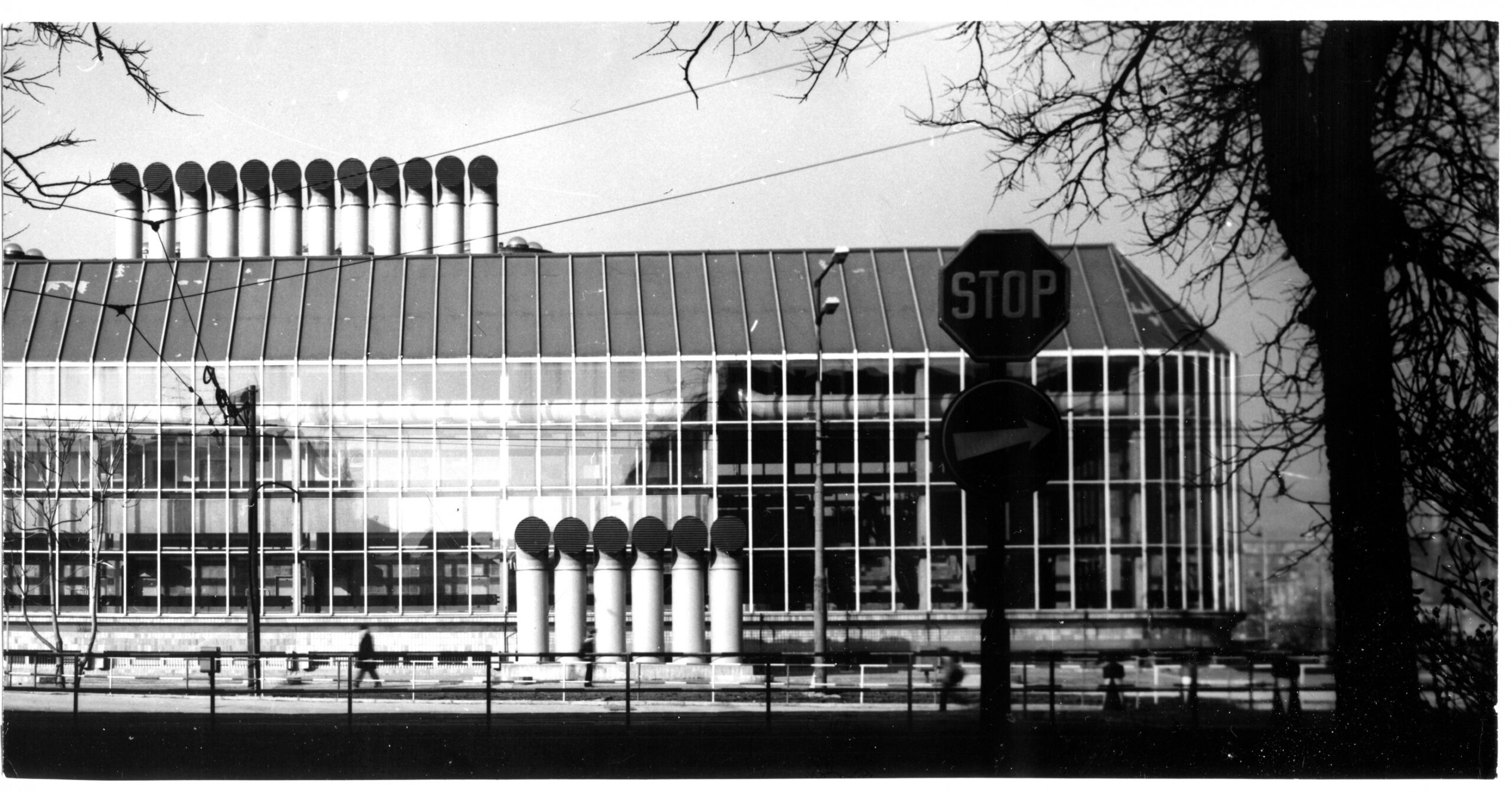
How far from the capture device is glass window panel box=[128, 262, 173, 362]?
706 centimetres

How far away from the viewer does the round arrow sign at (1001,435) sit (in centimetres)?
521

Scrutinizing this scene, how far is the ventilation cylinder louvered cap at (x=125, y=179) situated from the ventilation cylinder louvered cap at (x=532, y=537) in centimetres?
301

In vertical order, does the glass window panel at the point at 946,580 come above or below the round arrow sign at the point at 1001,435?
below

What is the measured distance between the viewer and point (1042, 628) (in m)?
7.24

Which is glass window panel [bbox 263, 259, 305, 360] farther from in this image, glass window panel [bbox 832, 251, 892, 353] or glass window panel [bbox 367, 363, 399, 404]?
glass window panel [bbox 832, 251, 892, 353]

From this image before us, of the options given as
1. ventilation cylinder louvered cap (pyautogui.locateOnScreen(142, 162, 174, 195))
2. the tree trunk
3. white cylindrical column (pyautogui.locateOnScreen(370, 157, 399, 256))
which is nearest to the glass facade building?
white cylindrical column (pyautogui.locateOnScreen(370, 157, 399, 256))

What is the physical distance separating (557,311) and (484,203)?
79 cm

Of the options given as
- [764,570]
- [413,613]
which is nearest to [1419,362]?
[764,570]

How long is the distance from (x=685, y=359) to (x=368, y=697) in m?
2.84

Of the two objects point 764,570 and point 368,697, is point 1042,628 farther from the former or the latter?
point 368,697

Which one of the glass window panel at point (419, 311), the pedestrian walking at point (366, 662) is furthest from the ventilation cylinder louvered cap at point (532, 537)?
the glass window panel at point (419, 311)

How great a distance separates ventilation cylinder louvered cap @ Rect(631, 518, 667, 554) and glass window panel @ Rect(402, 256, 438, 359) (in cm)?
169

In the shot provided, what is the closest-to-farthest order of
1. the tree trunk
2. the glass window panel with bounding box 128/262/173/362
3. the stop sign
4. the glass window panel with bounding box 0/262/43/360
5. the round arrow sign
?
the round arrow sign
the stop sign
the tree trunk
the glass window panel with bounding box 0/262/43/360
the glass window panel with bounding box 128/262/173/362

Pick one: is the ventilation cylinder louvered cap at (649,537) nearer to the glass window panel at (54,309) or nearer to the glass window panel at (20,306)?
the glass window panel at (54,309)
